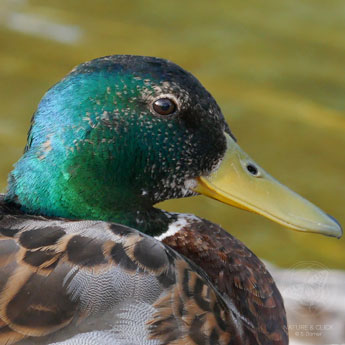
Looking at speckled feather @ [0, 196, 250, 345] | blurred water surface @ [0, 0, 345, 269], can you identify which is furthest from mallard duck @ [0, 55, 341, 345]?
blurred water surface @ [0, 0, 345, 269]

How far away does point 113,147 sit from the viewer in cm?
244

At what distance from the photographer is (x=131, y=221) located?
2545 mm

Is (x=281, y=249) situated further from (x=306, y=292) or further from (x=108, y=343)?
(x=108, y=343)

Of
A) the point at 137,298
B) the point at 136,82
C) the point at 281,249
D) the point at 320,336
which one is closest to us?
the point at 137,298

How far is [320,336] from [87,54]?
9.11 ft

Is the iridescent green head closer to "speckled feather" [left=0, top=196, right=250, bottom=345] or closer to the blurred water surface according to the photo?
"speckled feather" [left=0, top=196, right=250, bottom=345]

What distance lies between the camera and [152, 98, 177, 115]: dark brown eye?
8.02ft

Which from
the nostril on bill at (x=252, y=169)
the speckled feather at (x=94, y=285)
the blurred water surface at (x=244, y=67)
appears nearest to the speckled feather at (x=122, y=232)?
the speckled feather at (x=94, y=285)

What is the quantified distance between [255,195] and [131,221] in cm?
43

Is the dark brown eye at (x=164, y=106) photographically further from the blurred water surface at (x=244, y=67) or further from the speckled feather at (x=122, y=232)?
the blurred water surface at (x=244, y=67)

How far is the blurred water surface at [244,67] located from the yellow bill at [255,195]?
1312mm

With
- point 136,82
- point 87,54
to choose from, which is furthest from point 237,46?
point 136,82

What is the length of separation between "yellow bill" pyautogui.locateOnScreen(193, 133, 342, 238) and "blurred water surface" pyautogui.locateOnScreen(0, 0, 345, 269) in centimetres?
131

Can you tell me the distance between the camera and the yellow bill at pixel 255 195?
2594mm
